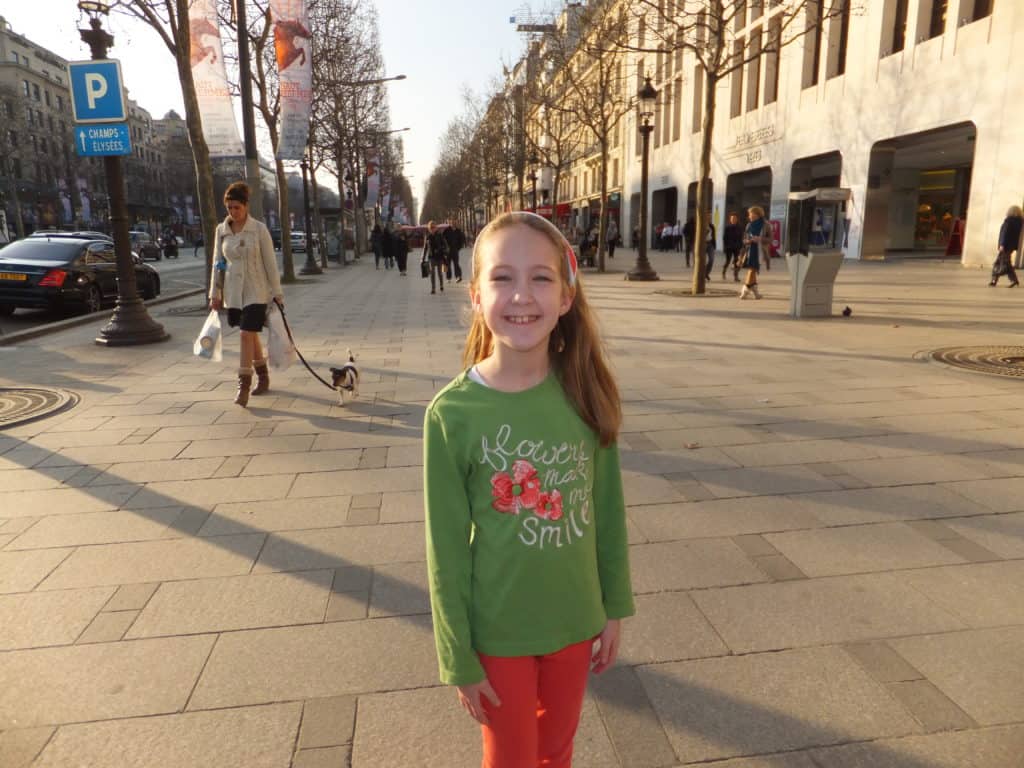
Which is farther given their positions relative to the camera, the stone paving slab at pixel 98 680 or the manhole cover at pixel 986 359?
the manhole cover at pixel 986 359

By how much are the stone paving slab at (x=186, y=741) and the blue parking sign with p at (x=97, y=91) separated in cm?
942

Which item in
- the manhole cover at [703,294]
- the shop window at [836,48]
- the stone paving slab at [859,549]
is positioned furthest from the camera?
the shop window at [836,48]

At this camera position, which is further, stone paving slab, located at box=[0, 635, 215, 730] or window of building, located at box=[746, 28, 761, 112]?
window of building, located at box=[746, 28, 761, 112]

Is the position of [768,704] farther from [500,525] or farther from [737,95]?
[737,95]

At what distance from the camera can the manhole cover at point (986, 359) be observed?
23.1 ft

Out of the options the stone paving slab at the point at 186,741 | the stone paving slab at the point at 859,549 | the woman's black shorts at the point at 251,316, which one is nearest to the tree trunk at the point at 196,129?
the woman's black shorts at the point at 251,316

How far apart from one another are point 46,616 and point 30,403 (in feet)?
15.1

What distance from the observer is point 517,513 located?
1.55m

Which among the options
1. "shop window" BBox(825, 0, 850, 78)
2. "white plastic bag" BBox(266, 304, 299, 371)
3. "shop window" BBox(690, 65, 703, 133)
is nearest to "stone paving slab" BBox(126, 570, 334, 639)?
"white plastic bag" BBox(266, 304, 299, 371)

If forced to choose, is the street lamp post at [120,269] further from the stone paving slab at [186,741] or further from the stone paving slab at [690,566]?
the stone paving slab at [690,566]

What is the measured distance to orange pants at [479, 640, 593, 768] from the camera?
1562mm

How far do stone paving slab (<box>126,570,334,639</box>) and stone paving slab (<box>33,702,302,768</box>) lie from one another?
54cm

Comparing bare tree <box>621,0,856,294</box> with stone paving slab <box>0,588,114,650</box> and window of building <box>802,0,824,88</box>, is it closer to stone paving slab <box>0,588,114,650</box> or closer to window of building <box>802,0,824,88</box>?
window of building <box>802,0,824,88</box>

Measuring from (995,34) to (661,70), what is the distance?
21827mm
